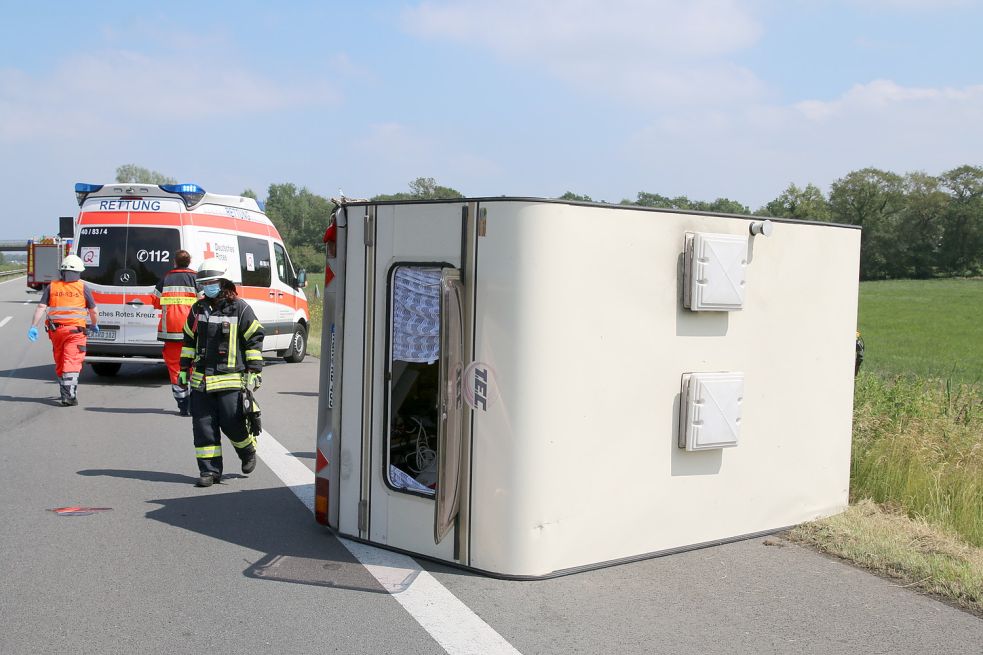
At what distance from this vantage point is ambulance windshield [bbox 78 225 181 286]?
43.1 ft

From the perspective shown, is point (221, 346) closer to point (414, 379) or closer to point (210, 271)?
point (210, 271)

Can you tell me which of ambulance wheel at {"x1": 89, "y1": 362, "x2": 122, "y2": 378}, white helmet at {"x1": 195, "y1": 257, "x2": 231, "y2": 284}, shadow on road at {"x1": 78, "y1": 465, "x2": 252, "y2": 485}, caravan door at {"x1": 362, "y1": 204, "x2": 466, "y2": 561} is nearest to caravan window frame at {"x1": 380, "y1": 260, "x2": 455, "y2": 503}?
caravan door at {"x1": 362, "y1": 204, "x2": 466, "y2": 561}

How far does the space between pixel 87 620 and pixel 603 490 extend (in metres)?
2.79

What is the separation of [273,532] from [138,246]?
8458 millimetres

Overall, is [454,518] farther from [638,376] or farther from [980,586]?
[980,586]

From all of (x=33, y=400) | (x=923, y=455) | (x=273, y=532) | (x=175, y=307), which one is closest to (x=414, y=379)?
(x=273, y=532)

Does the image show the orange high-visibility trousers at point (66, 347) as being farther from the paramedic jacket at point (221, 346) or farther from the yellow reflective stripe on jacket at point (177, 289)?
the paramedic jacket at point (221, 346)

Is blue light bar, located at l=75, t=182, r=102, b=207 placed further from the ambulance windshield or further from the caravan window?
the caravan window

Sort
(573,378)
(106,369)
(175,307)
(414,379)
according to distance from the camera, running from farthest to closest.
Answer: (106,369) → (175,307) → (414,379) → (573,378)

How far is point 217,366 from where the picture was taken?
23.7 feet

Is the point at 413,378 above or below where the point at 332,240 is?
below

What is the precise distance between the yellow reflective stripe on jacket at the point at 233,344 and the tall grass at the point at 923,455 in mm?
5042

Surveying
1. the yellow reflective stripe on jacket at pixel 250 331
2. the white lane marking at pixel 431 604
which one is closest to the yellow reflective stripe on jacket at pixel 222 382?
the yellow reflective stripe on jacket at pixel 250 331

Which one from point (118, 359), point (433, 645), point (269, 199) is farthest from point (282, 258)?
point (269, 199)
